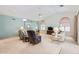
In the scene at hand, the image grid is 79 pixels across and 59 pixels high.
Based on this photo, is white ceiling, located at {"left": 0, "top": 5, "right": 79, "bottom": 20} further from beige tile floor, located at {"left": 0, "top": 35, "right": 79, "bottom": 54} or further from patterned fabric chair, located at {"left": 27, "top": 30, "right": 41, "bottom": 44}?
beige tile floor, located at {"left": 0, "top": 35, "right": 79, "bottom": 54}

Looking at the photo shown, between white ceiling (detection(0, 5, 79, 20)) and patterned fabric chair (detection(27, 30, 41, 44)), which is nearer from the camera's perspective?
white ceiling (detection(0, 5, 79, 20))

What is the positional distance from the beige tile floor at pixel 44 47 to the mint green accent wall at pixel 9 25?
184 millimetres

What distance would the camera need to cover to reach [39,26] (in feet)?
10.1

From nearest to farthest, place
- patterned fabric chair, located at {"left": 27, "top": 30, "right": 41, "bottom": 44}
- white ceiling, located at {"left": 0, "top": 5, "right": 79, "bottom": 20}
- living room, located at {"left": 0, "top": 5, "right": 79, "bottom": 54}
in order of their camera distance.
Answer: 1. white ceiling, located at {"left": 0, "top": 5, "right": 79, "bottom": 20}
2. living room, located at {"left": 0, "top": 5, "right": 79, "bottom": 54}
3. patterned fabric chair, located at {"left": 27, "top": 30, "right": 41, "bottom": 44}

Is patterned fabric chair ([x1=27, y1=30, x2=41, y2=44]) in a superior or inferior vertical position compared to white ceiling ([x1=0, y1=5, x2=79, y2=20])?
inferior

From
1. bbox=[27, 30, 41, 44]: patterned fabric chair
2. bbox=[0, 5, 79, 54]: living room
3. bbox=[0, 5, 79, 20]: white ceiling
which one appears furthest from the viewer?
bbox=[27, 30, 41, 44]: patterned fabric chair

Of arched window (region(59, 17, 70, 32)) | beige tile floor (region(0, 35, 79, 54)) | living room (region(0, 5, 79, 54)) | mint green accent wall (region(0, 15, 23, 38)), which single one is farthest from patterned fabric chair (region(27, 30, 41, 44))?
arched window (region(59, 17, 70, 32))

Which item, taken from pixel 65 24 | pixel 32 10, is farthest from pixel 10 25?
pixel 65 24

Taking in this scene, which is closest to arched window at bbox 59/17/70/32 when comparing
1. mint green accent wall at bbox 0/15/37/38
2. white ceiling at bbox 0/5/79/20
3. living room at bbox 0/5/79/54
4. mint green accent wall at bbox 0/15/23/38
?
living room at bbox 0/5/79/54

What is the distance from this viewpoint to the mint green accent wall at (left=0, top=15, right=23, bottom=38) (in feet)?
9.80

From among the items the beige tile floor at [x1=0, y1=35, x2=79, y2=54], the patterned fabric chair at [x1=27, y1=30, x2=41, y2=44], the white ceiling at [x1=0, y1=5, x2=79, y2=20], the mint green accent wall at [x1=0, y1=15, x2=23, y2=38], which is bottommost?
the beige tile floor at [x1=0, y1=35, x2=79, y2=54]

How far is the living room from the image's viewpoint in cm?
294

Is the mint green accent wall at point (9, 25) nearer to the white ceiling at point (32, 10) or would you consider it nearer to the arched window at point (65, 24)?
the white ceiling at point (32, 10)
